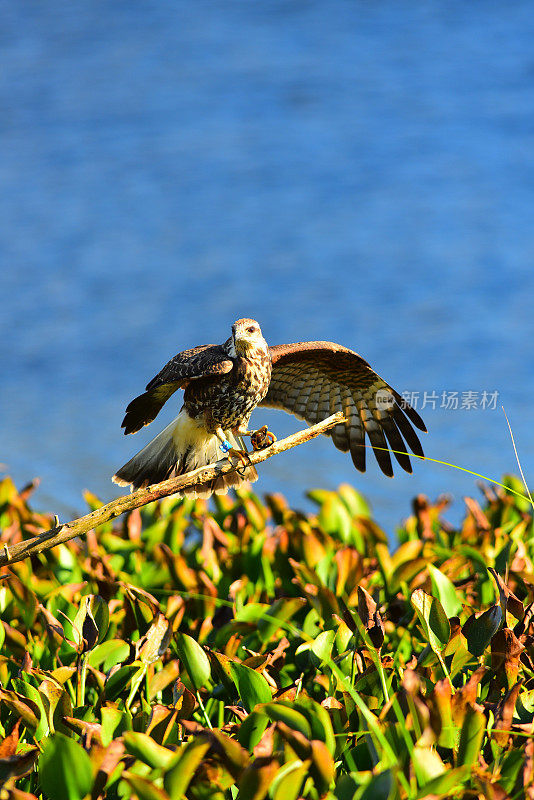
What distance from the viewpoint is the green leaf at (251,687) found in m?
2.23

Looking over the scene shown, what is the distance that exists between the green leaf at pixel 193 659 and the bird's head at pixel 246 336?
1393mm

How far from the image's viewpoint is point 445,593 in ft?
8.98

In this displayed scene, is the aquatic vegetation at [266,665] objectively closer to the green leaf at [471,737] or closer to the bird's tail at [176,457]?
the green leaf at [471,737]

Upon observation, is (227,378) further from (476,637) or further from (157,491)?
(476,637)

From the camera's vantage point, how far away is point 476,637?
8.05 ft

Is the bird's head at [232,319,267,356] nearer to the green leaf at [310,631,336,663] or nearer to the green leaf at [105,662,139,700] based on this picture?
the green leaf at [310,631,336,663]

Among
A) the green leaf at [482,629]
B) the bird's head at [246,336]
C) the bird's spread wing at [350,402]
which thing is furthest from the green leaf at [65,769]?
the bird's spread wing at [350,402]

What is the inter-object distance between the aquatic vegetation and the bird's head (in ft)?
3.18

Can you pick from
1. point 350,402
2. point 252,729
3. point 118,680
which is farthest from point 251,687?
point 350,402

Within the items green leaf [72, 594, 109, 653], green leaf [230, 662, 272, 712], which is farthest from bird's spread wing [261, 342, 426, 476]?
green leaf [230, 662, 272, 712]

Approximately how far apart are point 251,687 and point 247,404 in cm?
151

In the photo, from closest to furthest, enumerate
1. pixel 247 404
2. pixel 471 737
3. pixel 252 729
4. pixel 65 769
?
pixel 65 769
pixel 471 737
pixel 252 729
pixel 247 404

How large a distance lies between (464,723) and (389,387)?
2.57m

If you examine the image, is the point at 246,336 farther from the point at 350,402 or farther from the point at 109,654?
the point at 109,654
